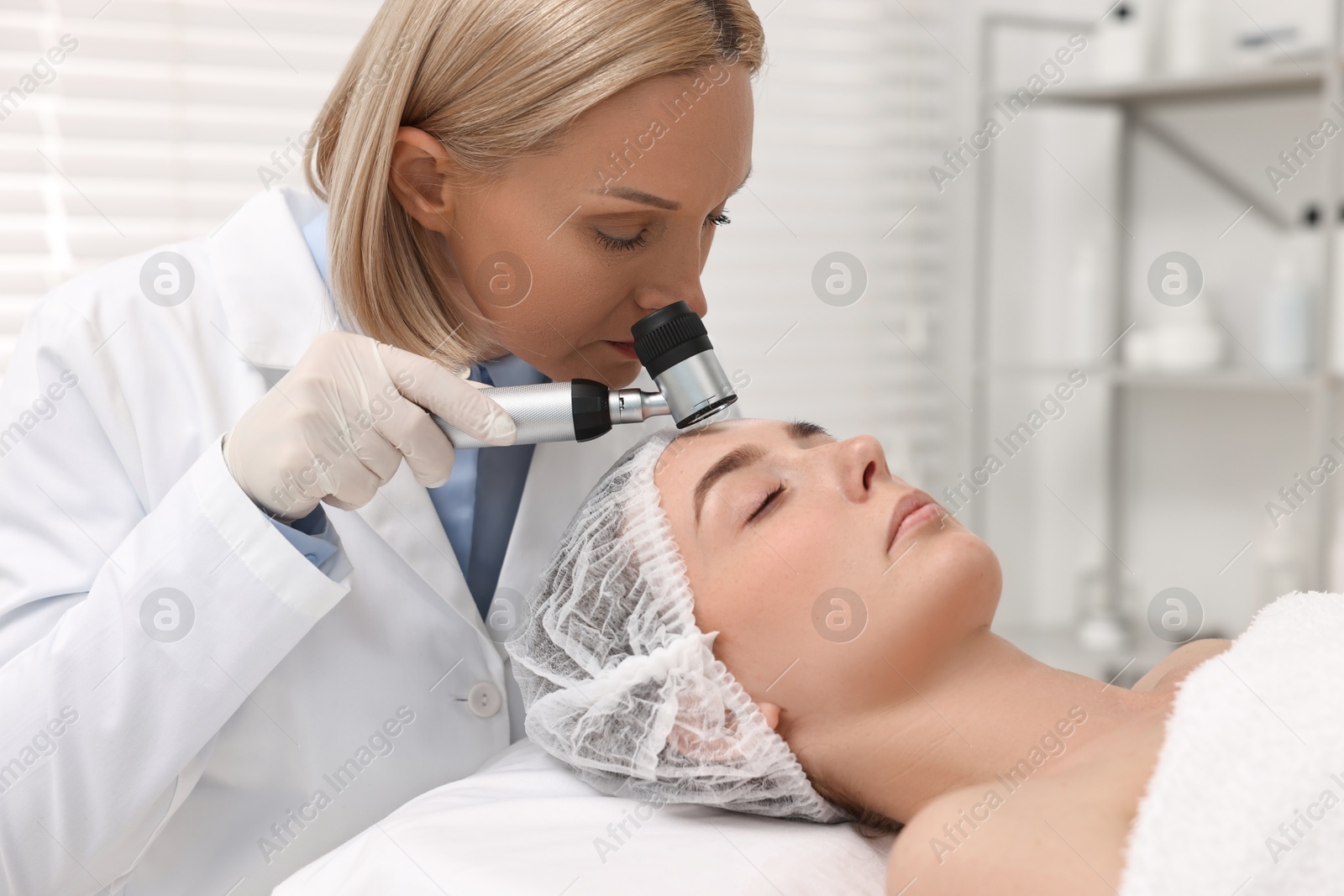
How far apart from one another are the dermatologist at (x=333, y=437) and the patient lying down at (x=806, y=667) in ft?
0.57

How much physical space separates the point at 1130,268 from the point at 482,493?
73.3 inches

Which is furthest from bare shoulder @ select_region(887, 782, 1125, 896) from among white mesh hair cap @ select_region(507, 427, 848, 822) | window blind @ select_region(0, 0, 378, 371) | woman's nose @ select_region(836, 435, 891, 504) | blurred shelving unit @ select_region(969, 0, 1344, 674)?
window blind @ select_region(0, 0, 378, 371)

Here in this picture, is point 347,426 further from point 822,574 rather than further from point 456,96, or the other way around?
point 822,574

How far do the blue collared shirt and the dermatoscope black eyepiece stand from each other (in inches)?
12.1

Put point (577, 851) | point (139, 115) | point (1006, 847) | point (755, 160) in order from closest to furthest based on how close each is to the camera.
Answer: point (1006, 847) < point (577, 851) < point (139, 115) < point (755, 160)

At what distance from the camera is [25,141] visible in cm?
177

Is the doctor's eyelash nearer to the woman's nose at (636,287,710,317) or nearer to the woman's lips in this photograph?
the woman's nose at (636,287,710,317)

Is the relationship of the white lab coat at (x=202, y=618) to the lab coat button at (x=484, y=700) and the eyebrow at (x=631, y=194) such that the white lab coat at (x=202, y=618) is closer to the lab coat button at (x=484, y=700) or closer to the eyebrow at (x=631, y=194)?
the lab coat button at (x=484, y=700)

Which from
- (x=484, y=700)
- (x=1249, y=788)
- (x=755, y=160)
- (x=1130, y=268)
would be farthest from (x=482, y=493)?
(x=1130, y=268)

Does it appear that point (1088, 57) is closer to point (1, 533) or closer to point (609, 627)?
point (609, 627)

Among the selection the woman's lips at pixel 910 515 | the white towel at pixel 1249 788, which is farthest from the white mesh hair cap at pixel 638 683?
the white towel at pixel 1249 788

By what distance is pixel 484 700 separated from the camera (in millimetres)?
1154

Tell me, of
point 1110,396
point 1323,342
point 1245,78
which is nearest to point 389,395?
point 1323,342

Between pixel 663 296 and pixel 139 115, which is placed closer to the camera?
pixel 663 296
